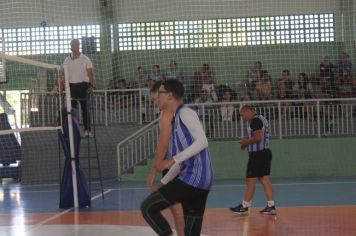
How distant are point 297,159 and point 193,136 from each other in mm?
13020

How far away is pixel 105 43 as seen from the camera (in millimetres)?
21609

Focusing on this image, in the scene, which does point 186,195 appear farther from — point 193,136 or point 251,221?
point 251,221

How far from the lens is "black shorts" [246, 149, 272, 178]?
10719 millimetres

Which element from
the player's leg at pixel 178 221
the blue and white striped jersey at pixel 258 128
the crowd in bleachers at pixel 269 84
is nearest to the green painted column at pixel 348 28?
the crowd in bleachers at pixel 269 84

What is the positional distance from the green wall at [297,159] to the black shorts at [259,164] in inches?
299

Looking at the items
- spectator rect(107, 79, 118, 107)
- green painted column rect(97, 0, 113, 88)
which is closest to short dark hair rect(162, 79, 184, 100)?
spectator rect(107, 79, 118, 107)

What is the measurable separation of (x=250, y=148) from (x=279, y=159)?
774cm

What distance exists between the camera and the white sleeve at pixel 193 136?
5.77 m

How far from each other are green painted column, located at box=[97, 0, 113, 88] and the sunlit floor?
5522mm

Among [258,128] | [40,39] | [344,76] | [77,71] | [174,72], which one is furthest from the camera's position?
[40,39]

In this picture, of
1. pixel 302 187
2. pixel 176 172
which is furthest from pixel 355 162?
pixel 176 172

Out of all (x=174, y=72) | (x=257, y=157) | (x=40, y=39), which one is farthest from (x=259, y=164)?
(x=40, y=39)

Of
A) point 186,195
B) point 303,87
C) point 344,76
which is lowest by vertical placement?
point 186,195

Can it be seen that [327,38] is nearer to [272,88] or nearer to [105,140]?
[272,88]
